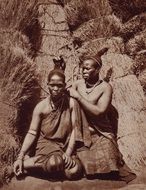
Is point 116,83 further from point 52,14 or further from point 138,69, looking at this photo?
point 52,14

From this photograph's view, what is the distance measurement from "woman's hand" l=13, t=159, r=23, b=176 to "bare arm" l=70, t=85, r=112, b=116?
606mm

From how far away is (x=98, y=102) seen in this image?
4508mm

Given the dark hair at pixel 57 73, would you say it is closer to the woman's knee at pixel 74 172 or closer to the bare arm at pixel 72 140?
the bare arm at pixel 72 140

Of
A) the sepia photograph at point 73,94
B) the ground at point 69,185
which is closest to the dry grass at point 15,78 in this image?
the sepia photograph at point 73,94

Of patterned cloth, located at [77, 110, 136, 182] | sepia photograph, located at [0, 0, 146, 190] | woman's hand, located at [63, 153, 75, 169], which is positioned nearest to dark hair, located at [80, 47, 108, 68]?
sepia photograph, located at [0, 0, 146, 190]

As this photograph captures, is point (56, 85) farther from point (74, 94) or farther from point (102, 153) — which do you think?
point (102, 153)

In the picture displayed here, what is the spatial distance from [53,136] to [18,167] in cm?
34

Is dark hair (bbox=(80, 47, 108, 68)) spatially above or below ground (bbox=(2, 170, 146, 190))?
above

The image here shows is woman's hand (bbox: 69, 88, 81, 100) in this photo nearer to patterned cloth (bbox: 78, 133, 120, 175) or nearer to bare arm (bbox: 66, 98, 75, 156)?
bare arm (bbox: 66, 98, 75, 156)

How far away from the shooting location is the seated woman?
4285 millimetres

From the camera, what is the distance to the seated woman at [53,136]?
429 cm

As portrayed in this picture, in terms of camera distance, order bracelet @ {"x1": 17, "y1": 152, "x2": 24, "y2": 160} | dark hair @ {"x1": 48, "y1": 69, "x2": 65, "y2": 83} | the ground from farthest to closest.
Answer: dark hair @ {"x1": 48, "y1": 69, "x2": 65, "y2": 83}
bracelet @ {"x1": 17, "y1": 152, "x2": 24, "y2": 160}
the ground

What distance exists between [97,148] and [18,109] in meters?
0.65

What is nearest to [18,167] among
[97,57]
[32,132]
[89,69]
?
[32,132]
